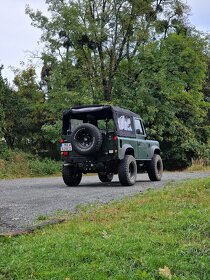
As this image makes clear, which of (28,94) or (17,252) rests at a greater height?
(28,94)

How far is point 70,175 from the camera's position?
505 inches

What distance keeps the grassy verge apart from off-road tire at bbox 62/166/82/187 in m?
7.63

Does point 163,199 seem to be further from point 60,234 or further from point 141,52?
point 141,52

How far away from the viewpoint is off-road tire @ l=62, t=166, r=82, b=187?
12750 mm

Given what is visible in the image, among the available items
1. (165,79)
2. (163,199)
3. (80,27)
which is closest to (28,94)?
(80,27)

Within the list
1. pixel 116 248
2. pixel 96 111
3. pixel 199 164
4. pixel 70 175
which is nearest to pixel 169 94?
pixel 199 164

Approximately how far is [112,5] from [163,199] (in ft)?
74.4

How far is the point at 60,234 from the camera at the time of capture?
516cm

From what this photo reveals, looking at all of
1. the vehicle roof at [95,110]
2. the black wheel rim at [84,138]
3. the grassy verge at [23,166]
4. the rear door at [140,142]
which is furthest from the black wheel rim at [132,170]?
the grassy verge at [23,166]

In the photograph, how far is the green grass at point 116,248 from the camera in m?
3.89

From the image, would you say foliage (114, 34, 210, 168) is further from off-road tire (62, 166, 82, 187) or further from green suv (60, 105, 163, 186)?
off-road tire (62, 166, 82, 187)

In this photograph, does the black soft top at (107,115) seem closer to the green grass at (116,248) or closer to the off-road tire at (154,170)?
the off-road tire at (154,170)

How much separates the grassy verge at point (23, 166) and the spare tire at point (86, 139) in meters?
8.69

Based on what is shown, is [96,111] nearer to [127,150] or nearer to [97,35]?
[127,150]
